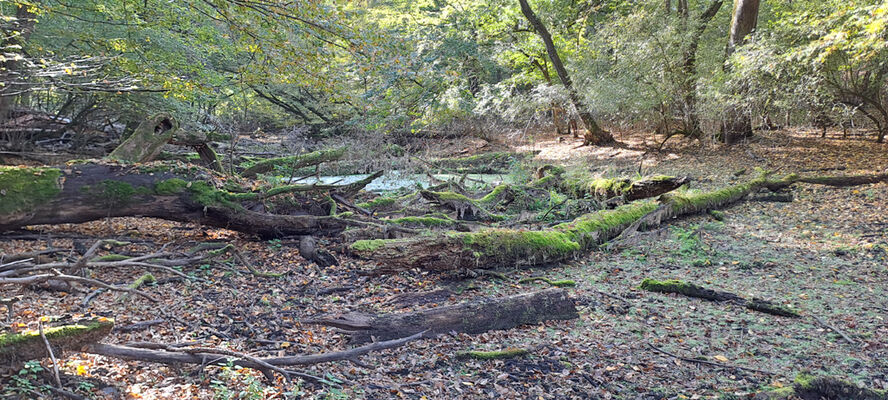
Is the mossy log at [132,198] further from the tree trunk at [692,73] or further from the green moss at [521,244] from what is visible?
the tree trunk at [692,73]

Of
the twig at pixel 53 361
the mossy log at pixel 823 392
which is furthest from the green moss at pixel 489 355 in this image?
the twig at pixel 53 361

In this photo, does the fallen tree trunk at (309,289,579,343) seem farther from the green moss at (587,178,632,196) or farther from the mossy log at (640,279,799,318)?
the green moss at (587,178,632,196)

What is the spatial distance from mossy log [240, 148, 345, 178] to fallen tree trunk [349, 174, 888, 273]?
5.32 meters

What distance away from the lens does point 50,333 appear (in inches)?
118

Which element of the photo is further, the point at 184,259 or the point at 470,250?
the point at 470,250

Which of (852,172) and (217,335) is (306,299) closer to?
(217,335)

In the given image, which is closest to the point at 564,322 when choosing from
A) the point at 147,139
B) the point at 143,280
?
the point at 143,280

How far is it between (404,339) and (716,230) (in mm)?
6678

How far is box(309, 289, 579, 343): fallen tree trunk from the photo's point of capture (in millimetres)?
4488

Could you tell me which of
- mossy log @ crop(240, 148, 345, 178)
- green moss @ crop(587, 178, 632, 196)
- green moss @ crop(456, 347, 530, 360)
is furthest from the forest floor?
mossy log @ crop(240, 148, 345, 178)

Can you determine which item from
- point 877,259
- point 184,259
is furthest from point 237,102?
point 877,259

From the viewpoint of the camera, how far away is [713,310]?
17.7 feet

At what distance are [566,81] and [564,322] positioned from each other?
1304 centimetres

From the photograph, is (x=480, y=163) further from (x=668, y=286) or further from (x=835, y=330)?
(x=835, y=330)
